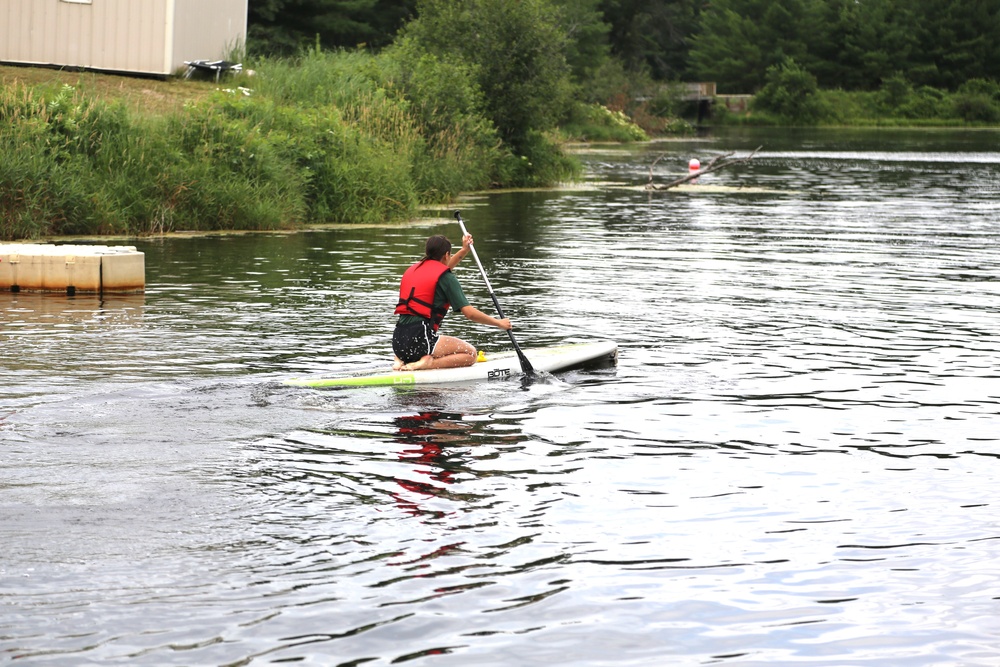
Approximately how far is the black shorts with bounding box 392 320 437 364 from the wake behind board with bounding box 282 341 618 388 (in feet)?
0.69

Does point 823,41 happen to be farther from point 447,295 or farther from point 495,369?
point 447,295

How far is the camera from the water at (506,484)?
6070mm

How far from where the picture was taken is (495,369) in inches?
452

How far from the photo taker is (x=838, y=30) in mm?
96375

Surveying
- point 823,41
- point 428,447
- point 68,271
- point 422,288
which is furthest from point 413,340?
point 823,41

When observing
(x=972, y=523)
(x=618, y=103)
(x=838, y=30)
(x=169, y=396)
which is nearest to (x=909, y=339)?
(x=972, y=523)

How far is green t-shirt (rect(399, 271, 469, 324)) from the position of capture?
11047 millimetres

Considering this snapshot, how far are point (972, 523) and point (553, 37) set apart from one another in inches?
1124

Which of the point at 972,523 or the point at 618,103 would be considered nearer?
the point at 972,523

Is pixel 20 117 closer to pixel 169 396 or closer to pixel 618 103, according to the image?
pixel 169 396

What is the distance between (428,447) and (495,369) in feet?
8.10

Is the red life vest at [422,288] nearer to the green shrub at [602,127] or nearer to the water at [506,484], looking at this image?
the water at [506,484]

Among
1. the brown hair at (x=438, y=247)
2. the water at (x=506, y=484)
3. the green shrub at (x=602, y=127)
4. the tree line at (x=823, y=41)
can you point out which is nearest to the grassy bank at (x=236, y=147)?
the water at (x=506, y=484)

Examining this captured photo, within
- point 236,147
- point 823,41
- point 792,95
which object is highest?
point 823,41
